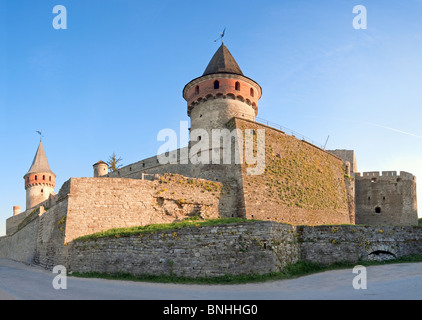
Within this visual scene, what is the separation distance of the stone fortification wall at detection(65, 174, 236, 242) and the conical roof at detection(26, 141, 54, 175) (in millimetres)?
45387

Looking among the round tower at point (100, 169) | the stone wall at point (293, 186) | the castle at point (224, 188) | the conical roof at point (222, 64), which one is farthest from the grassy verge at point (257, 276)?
the round tower at point (100, 169)

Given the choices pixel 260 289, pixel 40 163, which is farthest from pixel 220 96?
pixel 40 163

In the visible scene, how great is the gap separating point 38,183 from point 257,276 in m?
55.1

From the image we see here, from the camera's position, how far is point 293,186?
30641 mm

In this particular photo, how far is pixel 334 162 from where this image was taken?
38875mm

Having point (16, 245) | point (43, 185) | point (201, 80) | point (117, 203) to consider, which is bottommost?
point (16, 245)

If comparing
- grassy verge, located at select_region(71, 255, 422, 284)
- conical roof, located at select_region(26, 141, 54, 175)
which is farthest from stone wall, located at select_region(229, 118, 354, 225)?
conical roof, located at select_region(26, 141, 54, 175)

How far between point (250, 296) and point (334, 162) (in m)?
29.0

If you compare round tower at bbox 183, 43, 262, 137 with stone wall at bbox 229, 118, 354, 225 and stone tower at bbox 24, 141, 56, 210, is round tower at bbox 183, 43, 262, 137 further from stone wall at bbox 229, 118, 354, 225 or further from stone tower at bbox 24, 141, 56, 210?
stone tower at bbox 24, 141, 56, 210

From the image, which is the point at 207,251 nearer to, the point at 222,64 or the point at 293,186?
the point at 293,186

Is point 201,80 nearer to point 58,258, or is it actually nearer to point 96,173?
point 58,258

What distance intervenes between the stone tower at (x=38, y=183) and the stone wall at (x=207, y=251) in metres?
47.4

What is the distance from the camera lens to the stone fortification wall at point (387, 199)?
41.3 m
